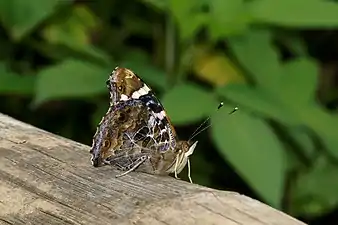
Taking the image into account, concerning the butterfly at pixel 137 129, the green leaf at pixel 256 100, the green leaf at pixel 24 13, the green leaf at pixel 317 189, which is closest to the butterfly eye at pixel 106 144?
the butterfly at pixel 137 129

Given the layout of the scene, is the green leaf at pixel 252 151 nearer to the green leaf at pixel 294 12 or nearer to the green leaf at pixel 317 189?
the green leaf at pixel 294 12

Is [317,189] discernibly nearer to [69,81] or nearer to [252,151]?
[252,151]

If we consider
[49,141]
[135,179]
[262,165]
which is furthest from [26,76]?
[135,179]

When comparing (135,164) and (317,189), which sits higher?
(135,164)

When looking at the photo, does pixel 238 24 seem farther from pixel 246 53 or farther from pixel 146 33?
pixel 146 33

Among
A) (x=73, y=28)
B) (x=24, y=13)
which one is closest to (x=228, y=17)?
(x=24, y=13)

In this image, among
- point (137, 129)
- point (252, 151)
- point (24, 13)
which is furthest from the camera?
point (24, 13)
